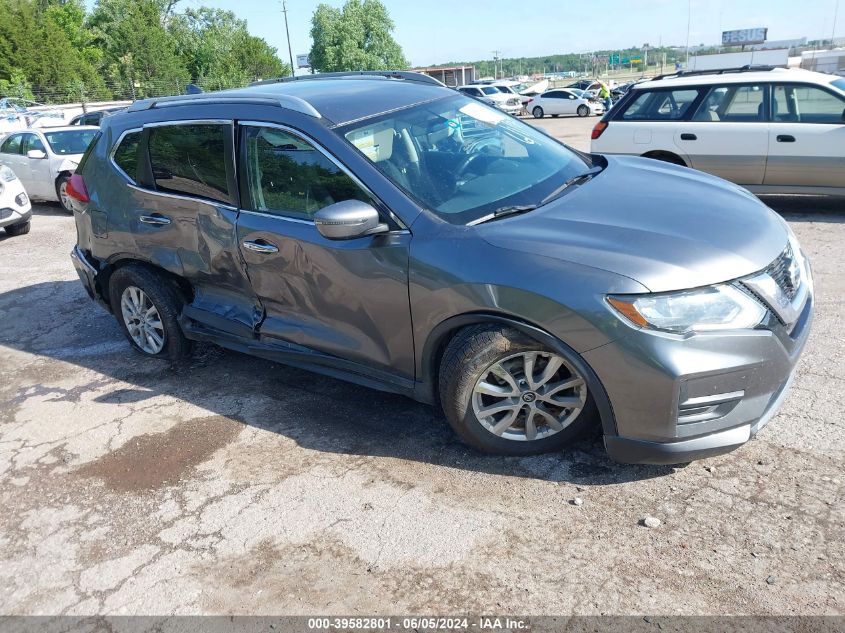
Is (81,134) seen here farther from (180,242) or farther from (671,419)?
(671,419)

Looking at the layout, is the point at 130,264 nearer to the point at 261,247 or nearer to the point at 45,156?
the point at 261,247

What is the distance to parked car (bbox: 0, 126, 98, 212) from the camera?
39.5ft

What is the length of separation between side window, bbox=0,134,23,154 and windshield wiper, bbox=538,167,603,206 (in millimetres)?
11939

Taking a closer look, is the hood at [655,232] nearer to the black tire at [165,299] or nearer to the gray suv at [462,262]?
the gray suv at [462,262]

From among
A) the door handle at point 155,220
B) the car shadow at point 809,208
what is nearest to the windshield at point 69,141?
the door handle at point 155,220

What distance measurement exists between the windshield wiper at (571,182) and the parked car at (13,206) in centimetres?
878

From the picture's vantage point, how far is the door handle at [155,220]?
4.50 meters

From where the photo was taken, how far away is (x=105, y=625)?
273 centimetres

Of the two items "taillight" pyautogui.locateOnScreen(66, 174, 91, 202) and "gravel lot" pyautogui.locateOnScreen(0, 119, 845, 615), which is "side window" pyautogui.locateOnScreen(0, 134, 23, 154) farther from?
"gravel lot" pyautogui.locateOnScreen(0, 119, 845, 615)

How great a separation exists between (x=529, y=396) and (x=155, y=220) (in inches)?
109

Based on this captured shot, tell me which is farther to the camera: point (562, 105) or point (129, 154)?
point (562, 105)

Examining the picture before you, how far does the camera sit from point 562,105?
32094 millimetres

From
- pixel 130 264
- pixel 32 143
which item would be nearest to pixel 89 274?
pixel 130 264

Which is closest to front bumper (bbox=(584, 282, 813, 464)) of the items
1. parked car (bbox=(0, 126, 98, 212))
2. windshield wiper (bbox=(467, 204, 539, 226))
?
windshield wiper (bbox=(467, 204, 539, 226))
